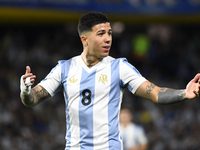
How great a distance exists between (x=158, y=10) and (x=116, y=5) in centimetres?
124

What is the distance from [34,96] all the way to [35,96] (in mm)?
15

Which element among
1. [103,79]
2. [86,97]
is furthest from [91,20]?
[86,97]

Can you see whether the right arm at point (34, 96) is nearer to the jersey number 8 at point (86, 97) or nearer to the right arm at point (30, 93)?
the right arm at point (30, 93)

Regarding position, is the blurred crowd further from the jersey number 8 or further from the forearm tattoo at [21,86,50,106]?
the jersey number 8

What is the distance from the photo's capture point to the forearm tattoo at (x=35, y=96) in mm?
3416

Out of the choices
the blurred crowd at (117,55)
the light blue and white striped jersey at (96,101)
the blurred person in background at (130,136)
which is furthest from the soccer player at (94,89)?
the blurred crowd at (117,55)

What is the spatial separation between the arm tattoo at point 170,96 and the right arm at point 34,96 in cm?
112

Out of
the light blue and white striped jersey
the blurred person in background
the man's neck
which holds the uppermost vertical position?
the man's neck

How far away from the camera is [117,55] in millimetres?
13016

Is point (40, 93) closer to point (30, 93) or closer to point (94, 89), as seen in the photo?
point (30, 93)

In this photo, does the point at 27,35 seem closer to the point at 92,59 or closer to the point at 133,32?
the point at 133,32

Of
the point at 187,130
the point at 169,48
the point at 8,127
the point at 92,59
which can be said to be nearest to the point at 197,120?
the point at 187,130

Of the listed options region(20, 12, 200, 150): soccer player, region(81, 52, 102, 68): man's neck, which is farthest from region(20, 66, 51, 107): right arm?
region(81, 52, 102, 68): man's neck

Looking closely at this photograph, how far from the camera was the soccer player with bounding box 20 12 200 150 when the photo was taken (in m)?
3.38
